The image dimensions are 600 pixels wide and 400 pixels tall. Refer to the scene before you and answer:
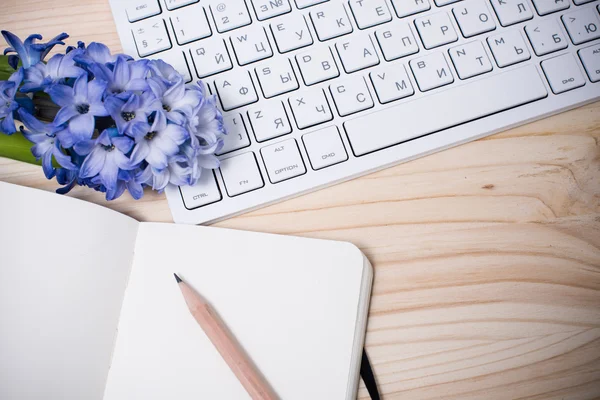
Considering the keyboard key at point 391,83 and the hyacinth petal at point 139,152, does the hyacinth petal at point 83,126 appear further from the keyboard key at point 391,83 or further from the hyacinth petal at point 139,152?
the keyboard key at point 391,83

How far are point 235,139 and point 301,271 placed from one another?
11 centimetres

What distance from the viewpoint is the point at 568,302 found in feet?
1.16

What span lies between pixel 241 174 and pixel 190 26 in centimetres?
13

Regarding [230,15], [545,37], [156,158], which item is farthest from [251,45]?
[545,37]

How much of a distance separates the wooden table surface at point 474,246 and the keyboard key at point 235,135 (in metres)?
0.05

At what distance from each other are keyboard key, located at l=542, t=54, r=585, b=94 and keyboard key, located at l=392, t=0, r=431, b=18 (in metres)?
0.10

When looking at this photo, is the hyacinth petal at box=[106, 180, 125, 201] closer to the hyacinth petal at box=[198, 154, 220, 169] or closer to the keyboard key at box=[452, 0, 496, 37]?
the hyacinth petal at box=[198, 154, 220, 169]

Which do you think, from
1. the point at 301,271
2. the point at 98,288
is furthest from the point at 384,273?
the point at 98,288

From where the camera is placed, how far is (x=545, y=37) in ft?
1.26

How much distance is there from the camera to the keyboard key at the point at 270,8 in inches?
15.0

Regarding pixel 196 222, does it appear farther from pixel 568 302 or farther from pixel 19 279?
pixel 568 302

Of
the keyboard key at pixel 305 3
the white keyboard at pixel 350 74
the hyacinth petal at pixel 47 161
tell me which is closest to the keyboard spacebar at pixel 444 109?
the white keyboard at pixel 350 74

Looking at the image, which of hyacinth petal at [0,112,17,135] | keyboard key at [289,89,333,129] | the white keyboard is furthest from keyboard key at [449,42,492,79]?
hyacinth petal at [0,112,17,135]

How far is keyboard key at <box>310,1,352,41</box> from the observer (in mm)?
382
